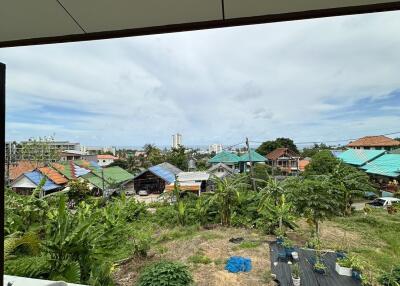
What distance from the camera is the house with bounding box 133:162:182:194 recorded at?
12.6 m

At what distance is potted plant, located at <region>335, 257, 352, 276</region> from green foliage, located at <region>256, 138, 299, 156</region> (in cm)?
439

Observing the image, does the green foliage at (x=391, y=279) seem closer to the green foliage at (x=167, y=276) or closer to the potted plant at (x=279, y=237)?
→ the potted plant at (x=279, y=237)

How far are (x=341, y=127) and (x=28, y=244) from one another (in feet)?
15.1

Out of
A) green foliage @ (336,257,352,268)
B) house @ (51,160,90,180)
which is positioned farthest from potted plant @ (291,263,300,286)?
house @ (51,160,90,180)

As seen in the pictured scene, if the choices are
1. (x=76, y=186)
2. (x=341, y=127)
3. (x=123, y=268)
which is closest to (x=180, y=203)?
(x=123, y=268)

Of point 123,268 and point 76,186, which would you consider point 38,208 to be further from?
point 76,186

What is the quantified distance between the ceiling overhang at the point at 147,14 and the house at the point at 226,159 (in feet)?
23.5

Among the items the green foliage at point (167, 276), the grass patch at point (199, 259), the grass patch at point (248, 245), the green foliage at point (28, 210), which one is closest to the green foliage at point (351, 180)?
the grass patch at point (248, 245)

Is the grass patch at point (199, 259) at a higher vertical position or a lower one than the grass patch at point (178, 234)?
higher

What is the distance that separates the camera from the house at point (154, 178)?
12594 mm

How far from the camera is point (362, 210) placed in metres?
5.32

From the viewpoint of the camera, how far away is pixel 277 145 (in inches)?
323

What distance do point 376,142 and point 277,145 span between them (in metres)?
3.14

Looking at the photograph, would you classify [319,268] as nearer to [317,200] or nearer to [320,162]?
[317,200]
